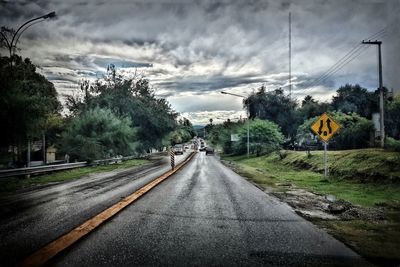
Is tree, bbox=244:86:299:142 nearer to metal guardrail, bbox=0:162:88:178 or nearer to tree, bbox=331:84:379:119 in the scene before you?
tree, bbox=331:84:379:119

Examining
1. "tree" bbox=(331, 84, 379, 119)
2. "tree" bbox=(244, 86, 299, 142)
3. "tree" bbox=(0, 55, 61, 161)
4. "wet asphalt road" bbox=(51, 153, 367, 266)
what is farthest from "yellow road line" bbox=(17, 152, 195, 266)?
"tree" bbox=(244, 86, 299, 142)

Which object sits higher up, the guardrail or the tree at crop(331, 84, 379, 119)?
the tree at crop(331, 84, 379, 119)

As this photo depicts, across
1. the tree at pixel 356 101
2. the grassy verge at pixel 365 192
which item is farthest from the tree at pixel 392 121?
the grassy verge at pixel 365 192

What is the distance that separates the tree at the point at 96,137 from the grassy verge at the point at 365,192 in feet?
61.1

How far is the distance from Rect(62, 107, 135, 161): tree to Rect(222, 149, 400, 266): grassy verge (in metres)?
18.6

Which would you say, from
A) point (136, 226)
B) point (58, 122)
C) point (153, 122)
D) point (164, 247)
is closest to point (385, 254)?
point (164, 247)

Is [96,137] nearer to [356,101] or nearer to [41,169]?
[41,169]

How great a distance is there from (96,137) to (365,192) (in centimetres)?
2791

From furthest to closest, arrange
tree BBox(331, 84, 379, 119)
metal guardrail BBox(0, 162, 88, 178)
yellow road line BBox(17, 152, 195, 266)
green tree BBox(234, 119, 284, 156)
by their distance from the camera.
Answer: tree BBox(331, 84, 379, 119)
green tree BBox(234, 119, 284, 156)
metal guardrail BBox(0, 162, 88, 178)
yellow road line BBox(17, 152, 195, 266)

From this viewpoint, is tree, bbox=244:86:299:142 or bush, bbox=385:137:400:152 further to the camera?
tree, bbox=244:86:299:142

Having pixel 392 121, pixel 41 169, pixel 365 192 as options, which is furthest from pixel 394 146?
pixel 392 121

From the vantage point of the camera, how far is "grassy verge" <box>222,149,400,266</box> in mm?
5540

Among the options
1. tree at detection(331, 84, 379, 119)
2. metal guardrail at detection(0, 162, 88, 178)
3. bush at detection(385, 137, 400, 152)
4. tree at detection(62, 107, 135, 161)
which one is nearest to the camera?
metal guardrail at detection(0, 162, 88, 178)

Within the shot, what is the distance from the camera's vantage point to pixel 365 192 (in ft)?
43.1
